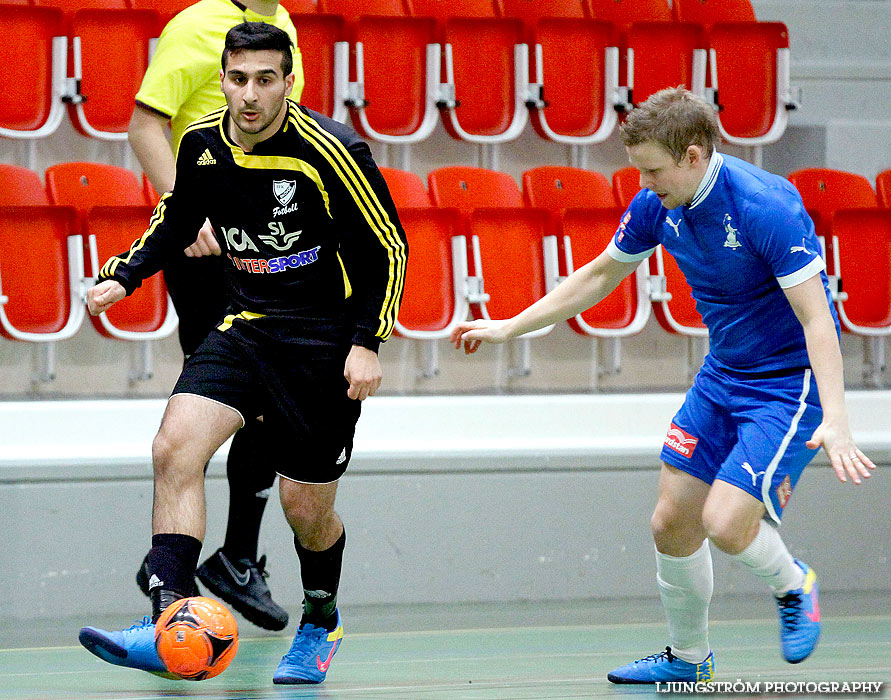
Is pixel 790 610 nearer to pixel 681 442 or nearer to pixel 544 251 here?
pixel 681 442

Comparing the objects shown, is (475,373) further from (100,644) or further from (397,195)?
(100,644)

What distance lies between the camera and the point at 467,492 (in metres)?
4.16

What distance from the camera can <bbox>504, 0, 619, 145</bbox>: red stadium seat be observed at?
5465 millimetres

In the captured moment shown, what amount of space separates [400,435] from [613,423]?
77cm

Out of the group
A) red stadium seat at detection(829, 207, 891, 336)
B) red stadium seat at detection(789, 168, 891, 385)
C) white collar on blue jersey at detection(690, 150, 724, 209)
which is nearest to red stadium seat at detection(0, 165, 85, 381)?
white collar on blue jersey at detection(690, 150, 724, 209)

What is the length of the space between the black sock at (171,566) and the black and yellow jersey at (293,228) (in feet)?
1.76

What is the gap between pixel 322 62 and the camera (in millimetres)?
5133

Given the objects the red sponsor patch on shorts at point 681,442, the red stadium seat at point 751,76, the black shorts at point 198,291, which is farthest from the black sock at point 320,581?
the red stadium seat at point 751,76

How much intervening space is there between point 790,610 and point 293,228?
137cm

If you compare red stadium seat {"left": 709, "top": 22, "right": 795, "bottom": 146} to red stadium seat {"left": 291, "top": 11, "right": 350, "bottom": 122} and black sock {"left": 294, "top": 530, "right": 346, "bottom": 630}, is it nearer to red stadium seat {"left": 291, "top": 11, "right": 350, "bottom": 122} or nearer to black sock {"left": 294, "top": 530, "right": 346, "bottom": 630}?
red stadium seat {"left": 291, "top": 11, "right": 350, "bottom": 122}

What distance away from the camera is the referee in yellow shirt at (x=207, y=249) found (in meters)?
3.20

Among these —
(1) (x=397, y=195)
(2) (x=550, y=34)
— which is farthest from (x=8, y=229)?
(2) (x=550, y=34)

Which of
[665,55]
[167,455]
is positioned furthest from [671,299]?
[167,455]

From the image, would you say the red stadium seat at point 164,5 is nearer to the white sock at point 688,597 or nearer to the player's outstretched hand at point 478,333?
the player's outstretched hand at point 478,333
